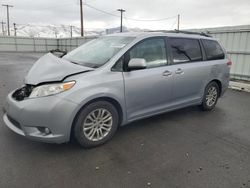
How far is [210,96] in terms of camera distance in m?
4.96

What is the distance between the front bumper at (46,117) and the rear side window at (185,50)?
2180 mm

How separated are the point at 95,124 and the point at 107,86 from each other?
58 centimetres

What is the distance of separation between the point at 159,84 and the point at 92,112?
50.8 inches

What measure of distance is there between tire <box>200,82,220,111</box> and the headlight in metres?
3.09

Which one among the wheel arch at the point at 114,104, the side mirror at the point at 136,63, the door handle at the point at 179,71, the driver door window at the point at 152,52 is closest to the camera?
the wheel arch at the point at 114,104

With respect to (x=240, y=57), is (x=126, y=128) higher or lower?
lower

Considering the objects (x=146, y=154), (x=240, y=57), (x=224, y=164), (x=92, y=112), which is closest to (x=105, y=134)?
(x=92, y=112)

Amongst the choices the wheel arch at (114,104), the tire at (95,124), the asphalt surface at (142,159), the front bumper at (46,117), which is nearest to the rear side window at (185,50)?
the asphalt surface at (142,159)

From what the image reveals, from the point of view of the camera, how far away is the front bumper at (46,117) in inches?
110

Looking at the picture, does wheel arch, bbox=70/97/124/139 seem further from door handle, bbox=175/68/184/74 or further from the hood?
door handle, bbox=175/68/184/74

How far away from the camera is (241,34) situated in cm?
812

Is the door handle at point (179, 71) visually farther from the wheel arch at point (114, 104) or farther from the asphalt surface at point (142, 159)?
the wheel arch at point (114, 104)

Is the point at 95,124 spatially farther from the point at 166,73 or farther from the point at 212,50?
the point at 212,50

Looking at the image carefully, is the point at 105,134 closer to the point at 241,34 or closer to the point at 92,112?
the point at 92,112
